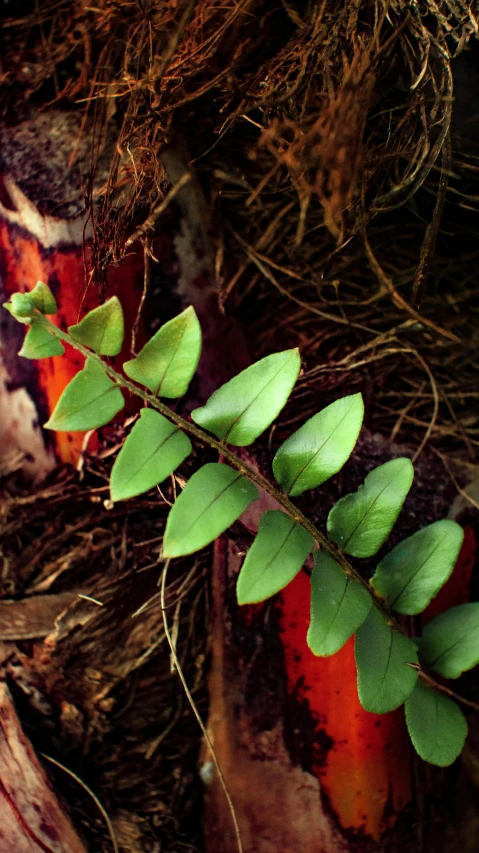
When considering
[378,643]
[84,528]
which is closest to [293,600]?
[378,643]

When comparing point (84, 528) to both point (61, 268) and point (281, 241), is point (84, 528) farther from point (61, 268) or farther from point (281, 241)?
point (281, 241)

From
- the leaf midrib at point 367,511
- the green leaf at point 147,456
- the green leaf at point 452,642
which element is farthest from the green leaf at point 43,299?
the green leaf at point 452,642

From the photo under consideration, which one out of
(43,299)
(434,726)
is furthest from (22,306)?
(434,726)

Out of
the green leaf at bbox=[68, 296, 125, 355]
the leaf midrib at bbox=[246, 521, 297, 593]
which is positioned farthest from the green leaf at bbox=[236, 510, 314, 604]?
the green leaf at bbox=[68, 296, 125, 355]

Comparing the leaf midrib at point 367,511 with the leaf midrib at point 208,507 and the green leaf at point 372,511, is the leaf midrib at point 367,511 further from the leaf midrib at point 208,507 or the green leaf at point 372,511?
the leaf midrib at point 208,507

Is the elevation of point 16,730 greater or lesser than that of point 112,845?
greater

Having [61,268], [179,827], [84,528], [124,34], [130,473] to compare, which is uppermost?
[124,34]

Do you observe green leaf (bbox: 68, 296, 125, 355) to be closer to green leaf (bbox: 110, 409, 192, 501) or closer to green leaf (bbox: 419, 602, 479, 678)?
green leaf (bbox: 110, 409, 192, 501)
